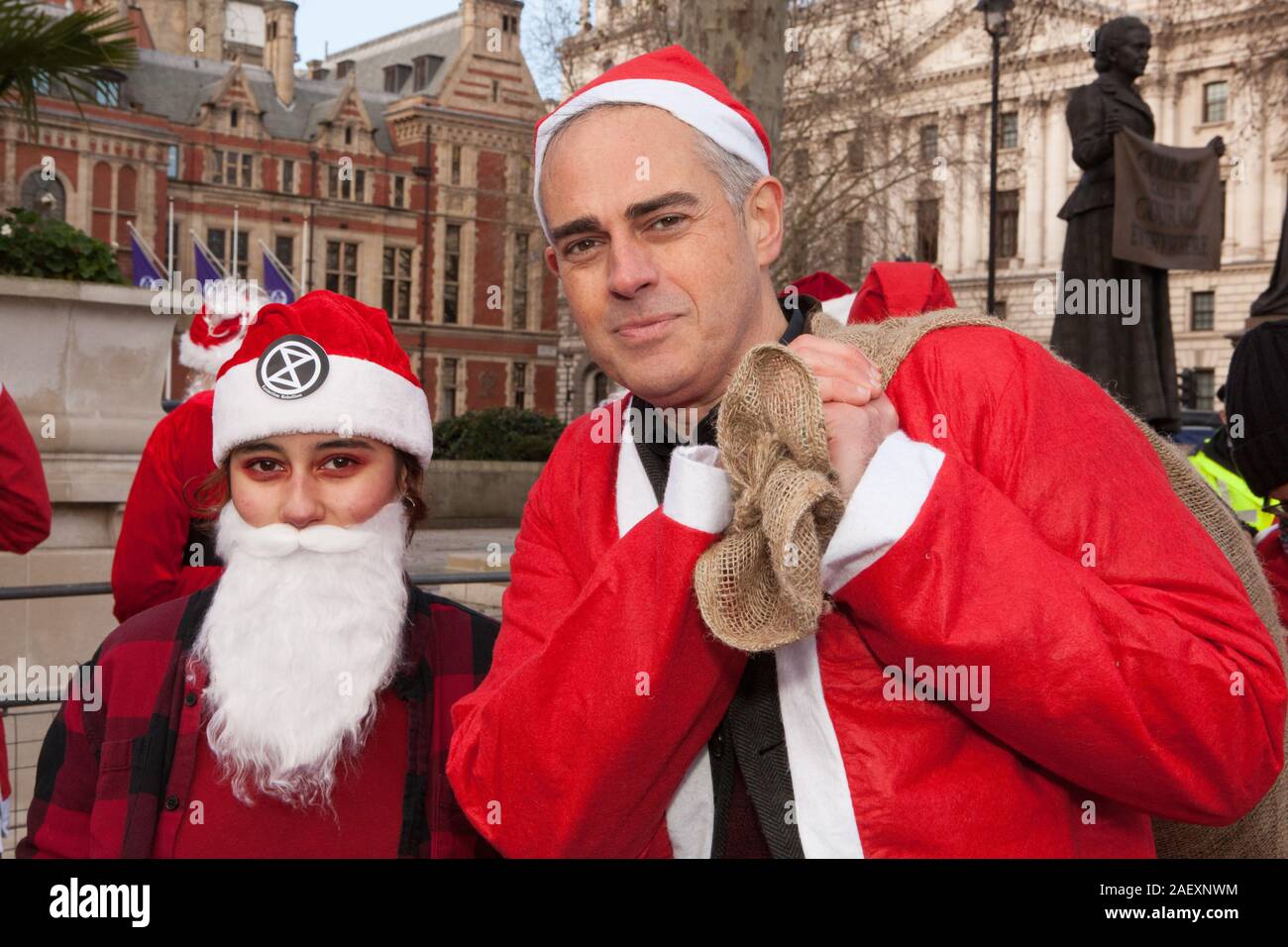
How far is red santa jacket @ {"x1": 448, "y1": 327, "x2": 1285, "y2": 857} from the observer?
149 cm

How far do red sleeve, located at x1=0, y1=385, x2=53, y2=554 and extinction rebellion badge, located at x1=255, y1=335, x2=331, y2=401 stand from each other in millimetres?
1266

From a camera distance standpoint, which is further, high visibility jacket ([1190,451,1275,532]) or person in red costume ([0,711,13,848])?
high visibility jacket ([1190,451,1275,532])

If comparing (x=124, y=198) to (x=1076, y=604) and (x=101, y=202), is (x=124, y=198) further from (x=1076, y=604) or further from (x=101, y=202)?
(x=1076, y=604)

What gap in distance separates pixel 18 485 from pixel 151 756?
5.66 ft

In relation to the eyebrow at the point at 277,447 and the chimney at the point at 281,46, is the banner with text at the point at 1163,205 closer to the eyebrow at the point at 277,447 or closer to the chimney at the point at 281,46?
the eyebrow at the point at 277,447

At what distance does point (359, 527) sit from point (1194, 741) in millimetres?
1727

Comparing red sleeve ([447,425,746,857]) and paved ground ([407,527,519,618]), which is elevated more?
red sleeve ([447,425,746,857])

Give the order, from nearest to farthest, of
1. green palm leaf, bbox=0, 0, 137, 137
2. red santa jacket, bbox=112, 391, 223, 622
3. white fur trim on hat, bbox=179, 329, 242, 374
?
red santa jacket, bbox=112, 391, 223, 622, white fur trim on hat, bbox=179, 329, 242, 374, green palm leaf, bbox=0, 0, 137, 137

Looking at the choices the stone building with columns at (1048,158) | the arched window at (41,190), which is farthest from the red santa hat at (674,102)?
the arched window at (41,190)

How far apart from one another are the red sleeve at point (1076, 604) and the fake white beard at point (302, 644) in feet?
4.26

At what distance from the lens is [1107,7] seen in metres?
46.1

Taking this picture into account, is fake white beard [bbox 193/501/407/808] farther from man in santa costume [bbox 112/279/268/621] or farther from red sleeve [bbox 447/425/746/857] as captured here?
man in santa costume [bbox 112/279/268/621]

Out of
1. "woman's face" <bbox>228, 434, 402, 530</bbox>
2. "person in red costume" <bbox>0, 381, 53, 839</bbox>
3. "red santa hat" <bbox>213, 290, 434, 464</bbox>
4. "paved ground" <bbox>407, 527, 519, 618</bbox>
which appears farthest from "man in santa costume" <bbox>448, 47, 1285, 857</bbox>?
"paved ground" <bbox>407, 527, 519, 618</bbox>

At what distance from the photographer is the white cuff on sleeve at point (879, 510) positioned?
1.48 metres
